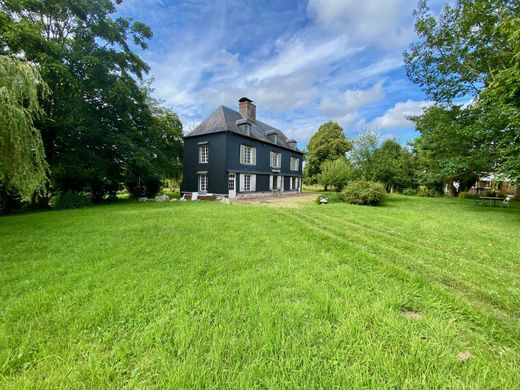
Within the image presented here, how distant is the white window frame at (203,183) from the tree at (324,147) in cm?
2023

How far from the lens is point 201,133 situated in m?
18.8

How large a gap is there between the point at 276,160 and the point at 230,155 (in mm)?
7361

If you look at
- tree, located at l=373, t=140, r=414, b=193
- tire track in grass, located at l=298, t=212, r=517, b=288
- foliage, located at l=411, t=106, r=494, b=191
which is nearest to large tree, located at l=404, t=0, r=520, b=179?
foliage, located at l=411, t=106, r=494, b=191

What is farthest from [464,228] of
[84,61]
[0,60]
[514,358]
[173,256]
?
[84,61]

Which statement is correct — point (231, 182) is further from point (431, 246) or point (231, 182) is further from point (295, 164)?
point (431, 246)

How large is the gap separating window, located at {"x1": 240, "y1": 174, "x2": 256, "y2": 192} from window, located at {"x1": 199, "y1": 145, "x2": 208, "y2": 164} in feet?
11.8

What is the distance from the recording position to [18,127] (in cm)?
544

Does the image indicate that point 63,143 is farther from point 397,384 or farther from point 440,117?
point 440,117

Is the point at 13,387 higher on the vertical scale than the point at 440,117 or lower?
lower

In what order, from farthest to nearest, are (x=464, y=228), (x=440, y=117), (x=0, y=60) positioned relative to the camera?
(x=440, y=117) < (x=464, y=228) < (x=0, y=60)

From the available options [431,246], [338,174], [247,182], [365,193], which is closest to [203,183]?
[247,182]

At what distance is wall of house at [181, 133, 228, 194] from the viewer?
1792 centimetres

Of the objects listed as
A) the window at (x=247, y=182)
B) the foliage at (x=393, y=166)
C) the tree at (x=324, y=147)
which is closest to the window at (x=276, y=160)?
the window at (x=247, y=182)

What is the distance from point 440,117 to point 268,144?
13.7 metres
